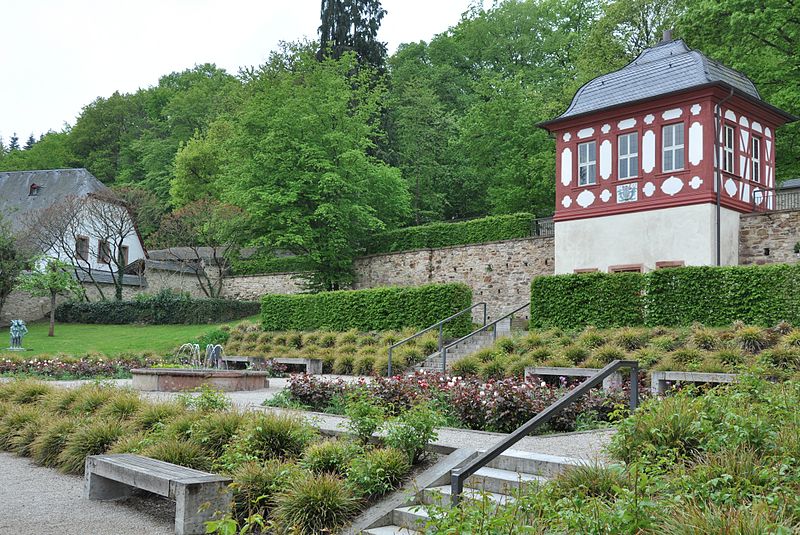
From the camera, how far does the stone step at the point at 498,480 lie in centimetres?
626

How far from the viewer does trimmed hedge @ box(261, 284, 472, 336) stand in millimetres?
21375

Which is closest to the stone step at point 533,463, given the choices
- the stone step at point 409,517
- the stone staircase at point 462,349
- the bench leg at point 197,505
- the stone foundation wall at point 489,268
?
the stone step at point 409,517

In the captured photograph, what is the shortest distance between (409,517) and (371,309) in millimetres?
17561

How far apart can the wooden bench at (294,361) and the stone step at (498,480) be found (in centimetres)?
1392

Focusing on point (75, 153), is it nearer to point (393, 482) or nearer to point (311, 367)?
point (311, 367)

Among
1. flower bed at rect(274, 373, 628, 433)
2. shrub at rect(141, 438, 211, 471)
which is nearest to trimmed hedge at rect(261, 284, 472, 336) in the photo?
flower bed at rect(274, 373, 628, 433)

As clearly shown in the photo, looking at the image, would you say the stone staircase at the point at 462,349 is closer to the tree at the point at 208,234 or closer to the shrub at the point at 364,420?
the shrub at the point at 364,420

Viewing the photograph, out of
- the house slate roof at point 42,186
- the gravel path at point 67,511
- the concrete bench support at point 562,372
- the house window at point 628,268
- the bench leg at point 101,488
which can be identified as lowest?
the gravel path at point 67,511

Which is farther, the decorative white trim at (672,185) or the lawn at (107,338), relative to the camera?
the lawn at (107,338)

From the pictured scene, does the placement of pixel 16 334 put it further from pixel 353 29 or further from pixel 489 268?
pixel 353 29

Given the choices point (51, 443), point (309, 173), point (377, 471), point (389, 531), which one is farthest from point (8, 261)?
point (389, 531)

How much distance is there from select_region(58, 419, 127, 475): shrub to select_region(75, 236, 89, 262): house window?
30.3 meters

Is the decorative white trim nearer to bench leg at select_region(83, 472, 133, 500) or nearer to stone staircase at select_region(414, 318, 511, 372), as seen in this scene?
stone staircase at select_region(414, 318, 511, 372)

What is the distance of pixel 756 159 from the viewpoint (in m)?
21.9
